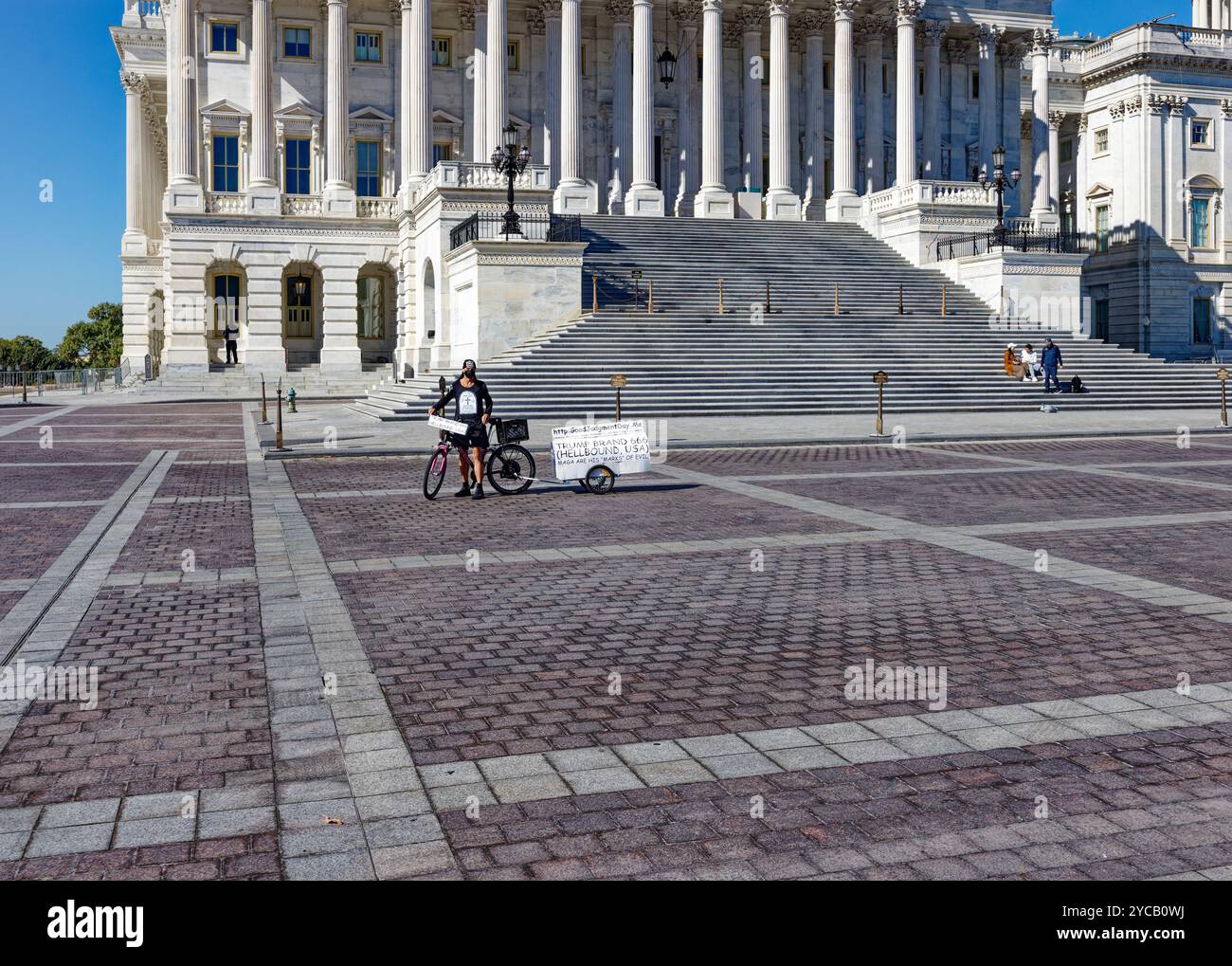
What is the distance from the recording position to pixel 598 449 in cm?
1805

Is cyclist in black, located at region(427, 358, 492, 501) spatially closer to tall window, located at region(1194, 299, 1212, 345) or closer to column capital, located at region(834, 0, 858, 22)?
column capital, located at region(834, 0, 858, 22)

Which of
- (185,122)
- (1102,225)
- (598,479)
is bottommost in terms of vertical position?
(598,479)

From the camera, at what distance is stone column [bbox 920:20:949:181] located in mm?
60656

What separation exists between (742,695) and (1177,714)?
8.02 feet

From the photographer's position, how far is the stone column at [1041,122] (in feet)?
203

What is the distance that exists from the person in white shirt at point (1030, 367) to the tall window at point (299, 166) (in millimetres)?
34544

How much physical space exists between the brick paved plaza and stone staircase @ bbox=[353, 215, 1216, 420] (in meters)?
18.7

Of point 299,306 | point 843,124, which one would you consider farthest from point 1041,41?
point 299,306

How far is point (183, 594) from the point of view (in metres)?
10.4

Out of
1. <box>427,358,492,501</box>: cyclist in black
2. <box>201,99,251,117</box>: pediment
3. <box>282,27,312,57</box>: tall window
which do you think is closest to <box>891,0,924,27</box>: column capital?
<box>282,27,312,57</box>: tall window

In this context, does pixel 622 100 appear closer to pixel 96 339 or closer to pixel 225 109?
pixel 225 109

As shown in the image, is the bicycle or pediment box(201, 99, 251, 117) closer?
the bicycle

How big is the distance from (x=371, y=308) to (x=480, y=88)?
1194 centimetres

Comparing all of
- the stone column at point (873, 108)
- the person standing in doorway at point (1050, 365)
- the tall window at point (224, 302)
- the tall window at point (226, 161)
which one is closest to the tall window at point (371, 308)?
the tall window at point (224, 302)
